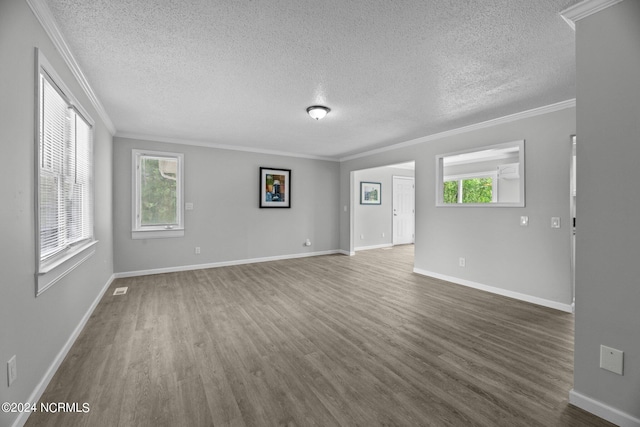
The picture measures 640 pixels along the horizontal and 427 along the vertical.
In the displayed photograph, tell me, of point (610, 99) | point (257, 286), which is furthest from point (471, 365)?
point (257, 286)

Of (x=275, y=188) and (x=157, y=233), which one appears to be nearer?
(x=157, y=233)

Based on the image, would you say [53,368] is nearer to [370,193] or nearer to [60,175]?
[60,175]

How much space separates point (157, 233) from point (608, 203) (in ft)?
18.5

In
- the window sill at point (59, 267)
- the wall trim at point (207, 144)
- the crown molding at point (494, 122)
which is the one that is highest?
the wall trim at point (207, 144)

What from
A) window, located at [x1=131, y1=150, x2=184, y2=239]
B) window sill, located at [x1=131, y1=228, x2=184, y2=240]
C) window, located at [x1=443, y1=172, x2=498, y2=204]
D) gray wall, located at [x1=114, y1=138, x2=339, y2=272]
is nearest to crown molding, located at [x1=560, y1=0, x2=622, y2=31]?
window, located at [x1=443, y1=172, x2=498, y2=204]

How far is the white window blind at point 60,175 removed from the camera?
1.95 metres

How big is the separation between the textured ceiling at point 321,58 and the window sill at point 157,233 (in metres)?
1.91

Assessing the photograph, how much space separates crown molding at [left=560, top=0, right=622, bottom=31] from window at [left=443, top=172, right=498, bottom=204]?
4.84m

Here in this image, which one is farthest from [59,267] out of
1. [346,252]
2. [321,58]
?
[346,252]

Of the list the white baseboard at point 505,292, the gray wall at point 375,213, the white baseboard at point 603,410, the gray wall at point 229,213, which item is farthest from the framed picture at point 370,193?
the white baseboard at point 603,410

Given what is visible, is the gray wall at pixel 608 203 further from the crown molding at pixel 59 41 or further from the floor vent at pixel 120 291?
the floor vent at pixel 120 291

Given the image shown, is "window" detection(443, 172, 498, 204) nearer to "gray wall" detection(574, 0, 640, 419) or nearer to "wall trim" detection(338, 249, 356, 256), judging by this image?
"wall trim" detection(338, 249, 356, 256)

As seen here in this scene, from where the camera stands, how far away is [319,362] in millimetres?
2168

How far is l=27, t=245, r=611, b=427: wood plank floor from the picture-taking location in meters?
1.63
